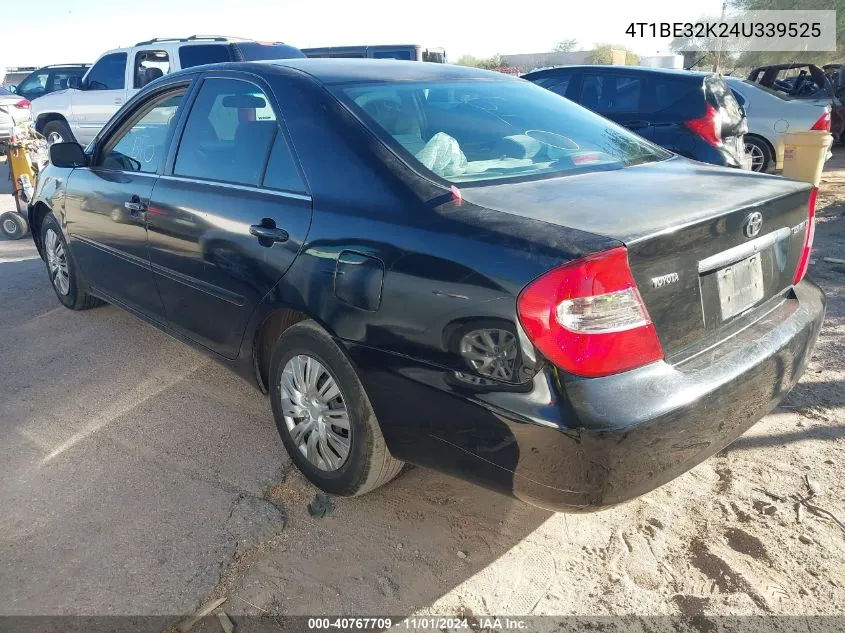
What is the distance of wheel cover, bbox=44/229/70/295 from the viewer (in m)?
4.84

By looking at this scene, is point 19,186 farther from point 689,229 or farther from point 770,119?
point 770,119

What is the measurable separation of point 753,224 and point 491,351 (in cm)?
104

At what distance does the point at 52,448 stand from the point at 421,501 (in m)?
1.77

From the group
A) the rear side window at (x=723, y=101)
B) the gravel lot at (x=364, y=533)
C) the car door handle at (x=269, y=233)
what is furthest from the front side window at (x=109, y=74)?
the car door handle at (x=269, y=233)

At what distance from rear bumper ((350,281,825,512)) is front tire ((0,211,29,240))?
6668mm

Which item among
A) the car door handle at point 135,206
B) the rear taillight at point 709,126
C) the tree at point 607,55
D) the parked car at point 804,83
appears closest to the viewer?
the car door handle at point 135,206

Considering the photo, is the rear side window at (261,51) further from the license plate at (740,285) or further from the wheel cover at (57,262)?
the license plate at (740,285)

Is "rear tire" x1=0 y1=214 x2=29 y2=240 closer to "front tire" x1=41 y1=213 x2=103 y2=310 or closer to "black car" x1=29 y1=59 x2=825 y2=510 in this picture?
"front tire" x1=41 y1=213 x2=103 y2=310

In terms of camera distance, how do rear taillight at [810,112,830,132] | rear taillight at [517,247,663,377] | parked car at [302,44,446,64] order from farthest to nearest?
parked car at [302,44,446,64], rear taillight at [810,112,830,132], rear taillight at [517,247,663,377]

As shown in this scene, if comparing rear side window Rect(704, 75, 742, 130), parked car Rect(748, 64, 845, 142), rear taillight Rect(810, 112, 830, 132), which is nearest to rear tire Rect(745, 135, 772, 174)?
rear taillight Rect(810, 112, 830, 132)

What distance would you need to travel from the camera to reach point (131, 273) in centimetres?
380

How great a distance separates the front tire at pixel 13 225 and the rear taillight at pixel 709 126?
7043 mm

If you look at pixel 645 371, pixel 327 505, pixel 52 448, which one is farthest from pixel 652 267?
pixel 52 448

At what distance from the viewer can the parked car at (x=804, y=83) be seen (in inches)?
488
